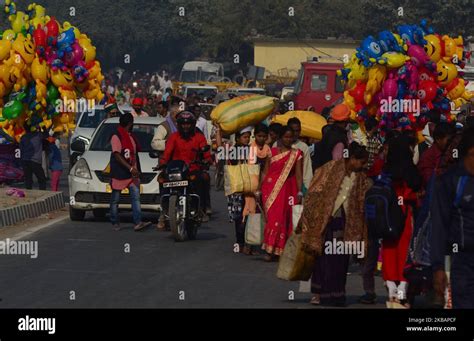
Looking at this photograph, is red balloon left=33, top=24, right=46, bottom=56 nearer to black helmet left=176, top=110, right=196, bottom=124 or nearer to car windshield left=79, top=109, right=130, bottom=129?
black helmet left=176, top=110, right=196, bottom=124

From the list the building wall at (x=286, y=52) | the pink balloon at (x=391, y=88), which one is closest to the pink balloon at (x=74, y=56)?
the pink balloon at (x=391, y=88)

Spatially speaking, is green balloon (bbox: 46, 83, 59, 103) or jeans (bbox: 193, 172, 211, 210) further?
green balloon (bbox: 46, 83, 59, 103)

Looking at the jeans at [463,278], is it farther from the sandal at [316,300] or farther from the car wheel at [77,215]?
the car wheel at [77,215]

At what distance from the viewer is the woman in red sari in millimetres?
17047

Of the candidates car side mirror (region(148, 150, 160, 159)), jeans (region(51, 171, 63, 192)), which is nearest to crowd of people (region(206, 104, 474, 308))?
car side mirror (region(148, 150, 160, 159))

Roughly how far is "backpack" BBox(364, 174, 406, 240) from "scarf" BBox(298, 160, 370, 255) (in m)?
0.61

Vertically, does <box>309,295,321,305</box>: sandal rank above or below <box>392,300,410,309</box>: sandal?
below

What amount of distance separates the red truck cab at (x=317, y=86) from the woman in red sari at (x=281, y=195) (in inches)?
877

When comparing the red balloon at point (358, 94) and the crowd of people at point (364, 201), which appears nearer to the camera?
the crowd of people at point (364, 201)

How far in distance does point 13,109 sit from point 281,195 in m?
7.64

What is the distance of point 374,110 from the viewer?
65.6ft

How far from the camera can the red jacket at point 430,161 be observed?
572 inches
